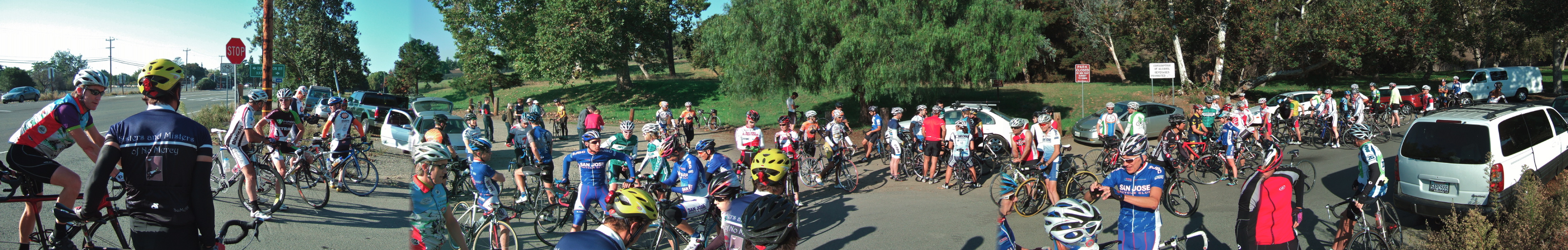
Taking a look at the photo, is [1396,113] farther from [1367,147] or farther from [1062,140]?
[1367,147]

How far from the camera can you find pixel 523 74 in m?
35.3

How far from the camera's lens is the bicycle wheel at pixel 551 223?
23.0 feet

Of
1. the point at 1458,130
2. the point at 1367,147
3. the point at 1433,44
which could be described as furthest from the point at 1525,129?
the point at 1433,44

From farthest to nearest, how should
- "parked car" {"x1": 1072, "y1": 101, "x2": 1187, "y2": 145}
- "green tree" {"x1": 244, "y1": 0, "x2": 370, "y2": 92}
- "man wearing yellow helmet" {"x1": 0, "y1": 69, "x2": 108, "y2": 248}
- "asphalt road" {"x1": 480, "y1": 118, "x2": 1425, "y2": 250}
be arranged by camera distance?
"green tree" {"x1": 244, "y1": 0, "x2": 370, "y2": 92} < "parked car" {"x1": 1072, "y1": 101, "x2": 1187, "y2": 145} < "asphalt road" {"x1": 480, "y1": 118, "x2": 1425, "y2": 250} < "man wearing yellow helmet" {"x1": 0, "y1": 69, "x2": 108, "y2": 248}

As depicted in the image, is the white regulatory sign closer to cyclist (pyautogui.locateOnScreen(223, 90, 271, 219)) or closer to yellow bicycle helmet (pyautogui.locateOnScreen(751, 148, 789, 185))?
yellow bicycle helmet (pyautogui.locateOnScreen(751, 148, 789, 185))

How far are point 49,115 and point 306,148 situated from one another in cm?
333

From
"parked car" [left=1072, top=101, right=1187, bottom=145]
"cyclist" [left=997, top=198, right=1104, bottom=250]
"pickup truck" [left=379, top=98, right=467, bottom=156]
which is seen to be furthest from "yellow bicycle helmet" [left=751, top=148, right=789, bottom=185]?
"parked car" [left=1072, top=101, right=1187, bottom=145]

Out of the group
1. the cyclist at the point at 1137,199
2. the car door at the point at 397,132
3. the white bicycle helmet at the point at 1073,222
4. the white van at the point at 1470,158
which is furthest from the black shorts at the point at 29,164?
the white van at the point at 1470,158

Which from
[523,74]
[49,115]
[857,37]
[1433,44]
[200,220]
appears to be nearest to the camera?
[200,220]

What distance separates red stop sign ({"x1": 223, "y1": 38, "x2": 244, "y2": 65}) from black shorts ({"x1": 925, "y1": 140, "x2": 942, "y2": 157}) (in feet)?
40.5

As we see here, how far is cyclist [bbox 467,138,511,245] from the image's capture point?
5.61 meters

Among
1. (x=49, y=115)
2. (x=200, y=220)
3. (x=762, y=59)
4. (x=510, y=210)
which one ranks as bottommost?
(x=510, y=210)

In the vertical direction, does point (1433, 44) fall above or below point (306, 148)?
above

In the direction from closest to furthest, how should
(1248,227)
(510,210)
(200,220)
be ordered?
(200,220) < (1248,227) < (510,210)
